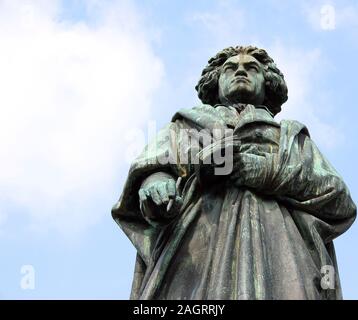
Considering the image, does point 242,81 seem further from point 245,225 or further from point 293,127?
point 245,225

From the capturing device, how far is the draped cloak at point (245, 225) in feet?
34.6

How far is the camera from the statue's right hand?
1057 centimetres

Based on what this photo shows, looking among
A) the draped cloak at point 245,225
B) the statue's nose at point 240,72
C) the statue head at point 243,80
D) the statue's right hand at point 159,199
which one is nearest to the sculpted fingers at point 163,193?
the statue's right hand at point 159,199

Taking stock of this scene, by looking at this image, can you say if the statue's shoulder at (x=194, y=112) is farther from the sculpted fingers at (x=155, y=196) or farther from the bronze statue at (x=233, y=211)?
the sculpted fingers at (x=155, y=196)

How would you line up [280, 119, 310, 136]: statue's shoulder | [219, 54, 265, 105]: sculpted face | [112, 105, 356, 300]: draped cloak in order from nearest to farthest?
[112, 105, 356, 300]: draped cloak < [280, 119, 310, 136]: statue's shoulder < [219, 54, 265, 105]: sculpted face

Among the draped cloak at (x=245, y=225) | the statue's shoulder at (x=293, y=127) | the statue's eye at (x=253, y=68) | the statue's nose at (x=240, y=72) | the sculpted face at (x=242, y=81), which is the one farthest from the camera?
the statue's eye at (x=253, y=68)

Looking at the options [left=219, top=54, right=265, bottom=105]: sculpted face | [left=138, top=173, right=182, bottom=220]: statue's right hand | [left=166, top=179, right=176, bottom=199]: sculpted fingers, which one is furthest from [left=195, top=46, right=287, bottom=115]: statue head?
[left=166, top=179, right=176, bottom=199]: sculpted fingers

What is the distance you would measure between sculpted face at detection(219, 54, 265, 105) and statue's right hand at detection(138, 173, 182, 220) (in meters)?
2.25

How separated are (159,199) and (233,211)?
0.86m

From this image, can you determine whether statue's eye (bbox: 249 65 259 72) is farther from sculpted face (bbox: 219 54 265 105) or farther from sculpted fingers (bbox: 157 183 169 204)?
sculpted fingers (bbox: 157 183 169 204)

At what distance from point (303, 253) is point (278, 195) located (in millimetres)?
692

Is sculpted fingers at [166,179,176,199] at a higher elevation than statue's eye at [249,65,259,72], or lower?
lower

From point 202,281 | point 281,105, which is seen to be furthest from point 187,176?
point 281,105
